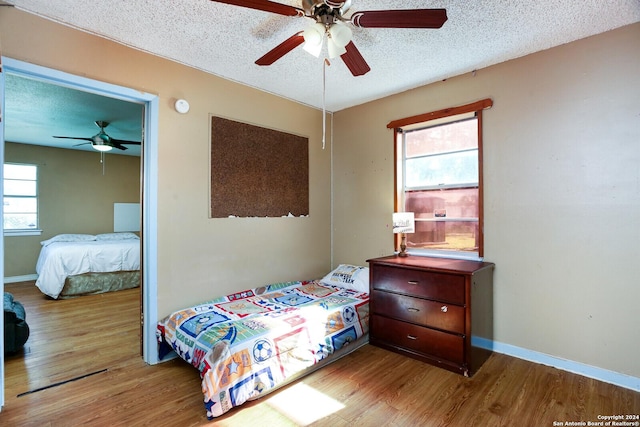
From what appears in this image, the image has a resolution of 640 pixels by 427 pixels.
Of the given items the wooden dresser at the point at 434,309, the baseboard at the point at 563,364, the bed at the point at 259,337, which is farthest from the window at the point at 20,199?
the baseboard at the point at 563,364

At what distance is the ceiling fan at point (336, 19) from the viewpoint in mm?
1544

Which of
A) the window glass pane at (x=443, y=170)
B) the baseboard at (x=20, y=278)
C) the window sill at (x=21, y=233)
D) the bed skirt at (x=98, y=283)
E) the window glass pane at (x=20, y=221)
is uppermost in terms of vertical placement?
the window glass pane at (x=443, y=170)

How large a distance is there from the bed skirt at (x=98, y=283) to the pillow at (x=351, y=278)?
3316 mm

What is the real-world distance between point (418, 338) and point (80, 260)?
15.4ft

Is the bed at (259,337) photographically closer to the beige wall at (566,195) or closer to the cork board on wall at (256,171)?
the cork board on wall at (256,171)

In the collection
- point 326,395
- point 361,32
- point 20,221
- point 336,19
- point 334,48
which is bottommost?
point 326,395

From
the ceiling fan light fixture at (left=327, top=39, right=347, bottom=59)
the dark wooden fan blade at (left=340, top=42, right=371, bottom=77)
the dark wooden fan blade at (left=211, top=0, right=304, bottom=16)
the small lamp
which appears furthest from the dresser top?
the dark wooden fan blade at (left=211, top=0, right=304, bottom=16)

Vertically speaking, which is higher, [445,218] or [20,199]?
[20,199]

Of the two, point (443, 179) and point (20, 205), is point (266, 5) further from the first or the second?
point (20, 205)

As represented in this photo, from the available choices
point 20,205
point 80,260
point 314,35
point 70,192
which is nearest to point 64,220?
point 70,192

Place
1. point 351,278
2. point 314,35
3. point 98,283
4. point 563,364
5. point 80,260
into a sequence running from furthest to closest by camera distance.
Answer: point 98,283
point 80,260
point 351,278
point 563,364
point 314,35

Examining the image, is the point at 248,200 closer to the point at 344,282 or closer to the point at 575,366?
the point at 344,282

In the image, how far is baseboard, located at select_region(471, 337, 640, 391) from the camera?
2.09m

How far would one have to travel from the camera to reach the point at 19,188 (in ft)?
18.0
